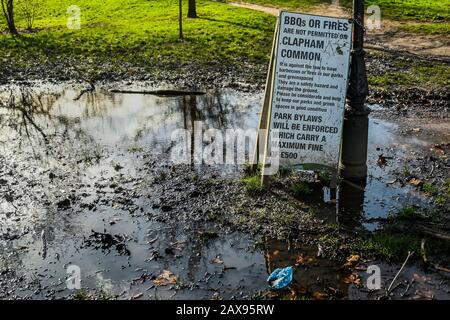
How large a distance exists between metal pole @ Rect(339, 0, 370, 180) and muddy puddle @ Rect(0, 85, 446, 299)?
1.03 feet

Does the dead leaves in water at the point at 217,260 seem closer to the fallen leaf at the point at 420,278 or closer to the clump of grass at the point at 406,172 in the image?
the fallen leaf at the point at 420,278

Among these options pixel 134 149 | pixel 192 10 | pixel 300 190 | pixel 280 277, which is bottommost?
pixel 280 277

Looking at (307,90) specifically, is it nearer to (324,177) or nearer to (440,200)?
(324,177)

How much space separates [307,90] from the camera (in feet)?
24.1

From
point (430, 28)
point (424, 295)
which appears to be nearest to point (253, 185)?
point (424, 295)

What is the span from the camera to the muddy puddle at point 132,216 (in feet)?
18.6

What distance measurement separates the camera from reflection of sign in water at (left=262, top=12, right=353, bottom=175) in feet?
23.4

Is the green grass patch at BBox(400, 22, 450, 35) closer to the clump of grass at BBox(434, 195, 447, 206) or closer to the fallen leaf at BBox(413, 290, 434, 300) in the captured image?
the clump of grass at BBox(434, 195, 447, 206)

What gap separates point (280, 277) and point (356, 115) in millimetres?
3016
